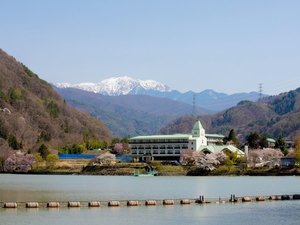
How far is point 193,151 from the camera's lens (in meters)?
130

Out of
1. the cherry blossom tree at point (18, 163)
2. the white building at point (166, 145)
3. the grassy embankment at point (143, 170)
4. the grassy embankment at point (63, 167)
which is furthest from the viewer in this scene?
the white building at point (166, 145)

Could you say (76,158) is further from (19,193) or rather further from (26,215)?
(26,215)

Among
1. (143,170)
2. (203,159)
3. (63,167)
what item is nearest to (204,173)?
(203,159)

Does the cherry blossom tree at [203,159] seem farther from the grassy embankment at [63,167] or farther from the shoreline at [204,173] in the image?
the grassy embankment at [63,167]

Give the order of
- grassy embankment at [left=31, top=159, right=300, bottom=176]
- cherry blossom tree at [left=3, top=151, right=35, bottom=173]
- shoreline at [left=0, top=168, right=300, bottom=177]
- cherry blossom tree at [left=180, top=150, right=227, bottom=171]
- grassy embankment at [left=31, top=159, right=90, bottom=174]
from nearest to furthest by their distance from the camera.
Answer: shoreline at [left=0, top=168, right=300, bottom=177]
grassy embankment at [left=31, top=159, right=300, bottom=176]
cherry blossom tree at [left=180, top=150, right=227, bottom=171]
grassy embankment at [left=31, top=159, right=90, bottom=174]
cherry blossom tree at [left=3, top=151, right=35, bottom=173]

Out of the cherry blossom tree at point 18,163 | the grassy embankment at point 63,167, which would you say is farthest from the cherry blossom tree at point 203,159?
the cherry blossom tree at point 18,163

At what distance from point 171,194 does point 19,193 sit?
13736 millimetres

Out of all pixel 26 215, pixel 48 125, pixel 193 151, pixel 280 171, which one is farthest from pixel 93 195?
pixel 48 125

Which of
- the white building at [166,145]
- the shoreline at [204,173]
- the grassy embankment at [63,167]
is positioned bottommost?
the shoreline at [204,173]

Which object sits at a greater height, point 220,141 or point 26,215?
point 220,141

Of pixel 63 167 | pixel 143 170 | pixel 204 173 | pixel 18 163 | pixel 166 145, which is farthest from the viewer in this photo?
pixel 166 145

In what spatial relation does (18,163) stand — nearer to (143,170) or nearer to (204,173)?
(143,170)

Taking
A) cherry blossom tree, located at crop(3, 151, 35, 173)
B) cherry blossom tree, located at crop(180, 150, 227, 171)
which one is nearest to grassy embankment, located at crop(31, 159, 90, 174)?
cherry blossom tree, located at crop(3, 151, 35, 173)

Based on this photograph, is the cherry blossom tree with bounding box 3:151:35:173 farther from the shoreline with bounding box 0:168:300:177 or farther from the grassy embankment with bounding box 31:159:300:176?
the shoreline with bounding box 0:168:300:177
